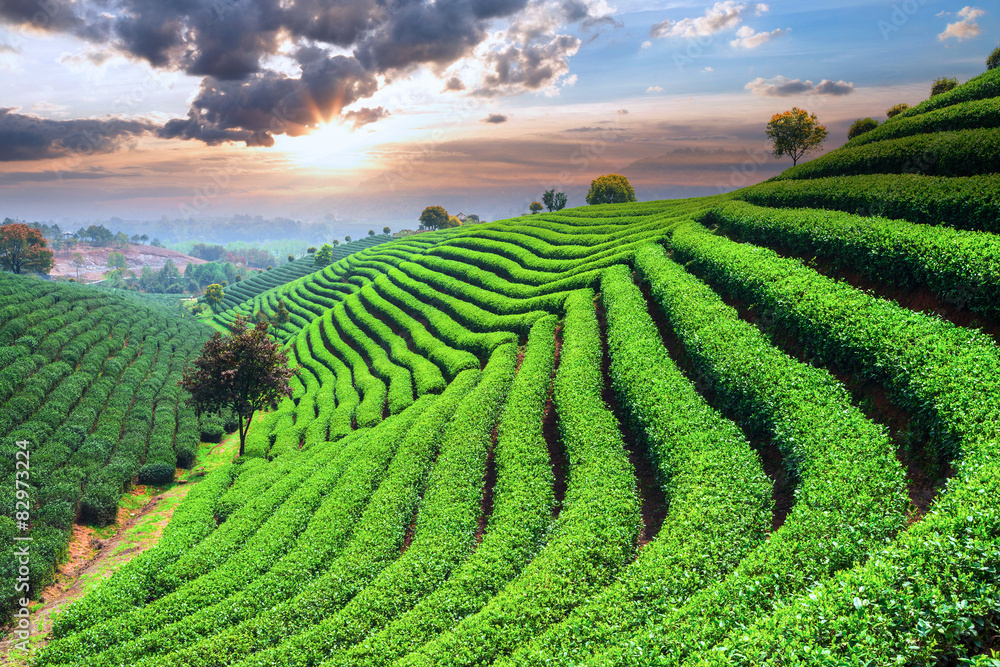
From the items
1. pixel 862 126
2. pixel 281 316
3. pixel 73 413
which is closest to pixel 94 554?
pixel 73 413

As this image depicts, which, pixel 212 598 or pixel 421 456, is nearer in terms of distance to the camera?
pixel 212 598

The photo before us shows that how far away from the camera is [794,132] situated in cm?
6619

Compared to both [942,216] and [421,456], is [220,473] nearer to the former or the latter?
[421,456]

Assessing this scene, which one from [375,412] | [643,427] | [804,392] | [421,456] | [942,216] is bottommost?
[375,412]

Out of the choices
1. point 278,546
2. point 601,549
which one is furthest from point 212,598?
point 601,549

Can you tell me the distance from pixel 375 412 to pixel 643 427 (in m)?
21.8

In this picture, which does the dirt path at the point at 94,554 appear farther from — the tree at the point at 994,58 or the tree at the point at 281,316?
the tree at the point at 994,58

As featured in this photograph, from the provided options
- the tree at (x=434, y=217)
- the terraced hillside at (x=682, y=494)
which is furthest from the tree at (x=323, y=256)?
the terraced hillside at (x=682, y=494)

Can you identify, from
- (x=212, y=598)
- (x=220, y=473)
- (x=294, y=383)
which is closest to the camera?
(x=212, y=598)

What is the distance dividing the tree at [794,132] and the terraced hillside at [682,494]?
3910 centimetres

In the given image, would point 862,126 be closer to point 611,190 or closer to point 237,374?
point 611,190

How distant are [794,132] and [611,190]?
131 feet

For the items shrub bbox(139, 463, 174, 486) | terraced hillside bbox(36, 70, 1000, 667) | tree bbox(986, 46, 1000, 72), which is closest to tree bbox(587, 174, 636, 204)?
tree bbox(986, 46, 1000, 72)

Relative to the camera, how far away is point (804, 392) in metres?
14.8
